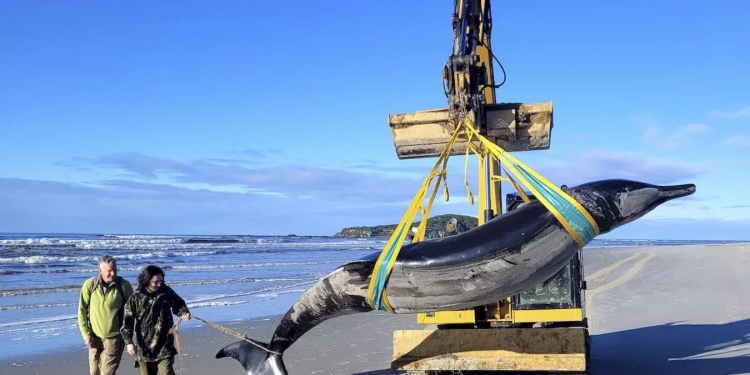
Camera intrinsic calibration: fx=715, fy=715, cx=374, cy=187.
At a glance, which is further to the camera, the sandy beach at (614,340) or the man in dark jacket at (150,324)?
the sandy beach at (614,340)

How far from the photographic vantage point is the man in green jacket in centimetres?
711

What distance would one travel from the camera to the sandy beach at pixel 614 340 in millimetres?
9516

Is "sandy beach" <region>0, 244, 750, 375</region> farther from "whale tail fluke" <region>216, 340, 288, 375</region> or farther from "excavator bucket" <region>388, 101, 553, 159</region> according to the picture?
"excavator bucket" <region>388, 101, 553, 159</region>

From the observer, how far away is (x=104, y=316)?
7.11 meters

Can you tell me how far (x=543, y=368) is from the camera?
24.2ft

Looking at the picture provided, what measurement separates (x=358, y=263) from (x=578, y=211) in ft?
5.41

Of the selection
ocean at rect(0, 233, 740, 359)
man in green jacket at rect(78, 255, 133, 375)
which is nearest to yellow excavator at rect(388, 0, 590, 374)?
man in green jacket at rect(78, 255, 133, 375)

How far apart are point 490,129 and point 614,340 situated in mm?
5745

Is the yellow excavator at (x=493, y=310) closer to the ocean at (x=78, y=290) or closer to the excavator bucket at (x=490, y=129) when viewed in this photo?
the excavator bucket at (x=490, y=129)

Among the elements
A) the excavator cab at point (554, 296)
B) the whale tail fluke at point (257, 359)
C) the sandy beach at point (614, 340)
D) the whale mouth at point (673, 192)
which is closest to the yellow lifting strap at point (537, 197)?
the whale mouth at point (673, 192)

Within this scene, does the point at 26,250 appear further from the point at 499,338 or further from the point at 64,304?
the point at 499,338

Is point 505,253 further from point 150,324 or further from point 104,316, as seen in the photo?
point 104,316

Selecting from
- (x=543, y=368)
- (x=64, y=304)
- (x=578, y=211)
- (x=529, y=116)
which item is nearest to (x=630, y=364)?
(x=543, y=368)

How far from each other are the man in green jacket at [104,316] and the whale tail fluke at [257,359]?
1207 millimetres
